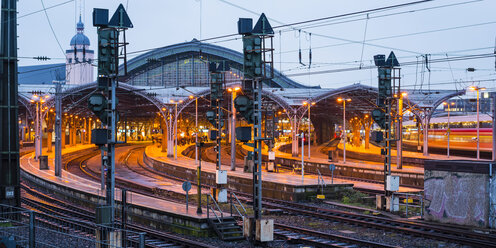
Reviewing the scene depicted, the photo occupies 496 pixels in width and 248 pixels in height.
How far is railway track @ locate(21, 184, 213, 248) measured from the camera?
20.9 metres

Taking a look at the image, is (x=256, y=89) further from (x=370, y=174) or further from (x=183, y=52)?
(x=183, y=52)

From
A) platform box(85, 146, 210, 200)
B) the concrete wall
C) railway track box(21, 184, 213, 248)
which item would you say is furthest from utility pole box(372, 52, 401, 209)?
railway track box(21, 184, 213, 248)

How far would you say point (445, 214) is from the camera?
81.2 ft

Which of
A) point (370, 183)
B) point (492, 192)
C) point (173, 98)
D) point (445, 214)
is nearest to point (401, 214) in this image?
point (445, 214)

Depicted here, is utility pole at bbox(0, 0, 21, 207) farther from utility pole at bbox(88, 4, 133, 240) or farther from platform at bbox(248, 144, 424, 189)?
platform at bbox(248, 144, 424, 189)

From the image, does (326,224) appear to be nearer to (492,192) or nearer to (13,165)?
(492,192)

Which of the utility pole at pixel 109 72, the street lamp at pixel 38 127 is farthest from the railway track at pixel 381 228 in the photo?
the street lamp at pixel 38 127

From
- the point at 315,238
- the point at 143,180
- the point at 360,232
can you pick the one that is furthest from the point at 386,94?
the point at 143,180

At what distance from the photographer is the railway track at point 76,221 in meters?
20.9

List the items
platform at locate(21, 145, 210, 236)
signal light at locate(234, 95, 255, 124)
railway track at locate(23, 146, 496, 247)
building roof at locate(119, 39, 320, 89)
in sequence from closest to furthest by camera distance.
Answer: signal light at locate(234, 95, 255, 124) → railway track at locate(23, 146, 496, 247) → platform at locate(21, 145, 210, 236) → building roof at locate(119, 39, 320, 89)

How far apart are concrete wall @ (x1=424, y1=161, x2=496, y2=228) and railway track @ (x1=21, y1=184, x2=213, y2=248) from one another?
36.4 ft

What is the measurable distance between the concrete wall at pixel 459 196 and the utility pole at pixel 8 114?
59.0ft

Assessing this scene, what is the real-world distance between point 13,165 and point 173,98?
43.8 meters

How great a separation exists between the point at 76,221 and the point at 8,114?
5712 mm
